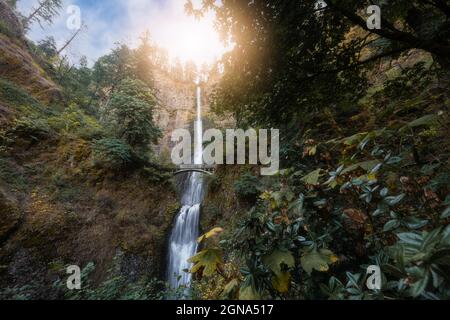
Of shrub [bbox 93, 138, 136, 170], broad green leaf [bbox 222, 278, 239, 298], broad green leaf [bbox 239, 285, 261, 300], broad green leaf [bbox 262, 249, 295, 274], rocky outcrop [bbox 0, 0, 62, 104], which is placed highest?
rocky outcrop [bbox 0, 0, 62, 104]

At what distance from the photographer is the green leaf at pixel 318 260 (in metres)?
1.61

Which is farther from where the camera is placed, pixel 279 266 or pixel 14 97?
pixel 14 97

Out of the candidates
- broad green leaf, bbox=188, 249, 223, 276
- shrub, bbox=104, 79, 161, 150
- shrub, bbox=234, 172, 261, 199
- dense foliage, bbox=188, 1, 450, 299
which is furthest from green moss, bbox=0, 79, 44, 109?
broad green leaf, bbox=188, 249, 223, 276

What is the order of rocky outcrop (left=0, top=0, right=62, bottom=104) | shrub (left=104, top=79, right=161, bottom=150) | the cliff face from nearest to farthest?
shrub (left=104, top=79, right=161, bottom=150) < rocky outcrop (left=0, top=0, right=62, bottom=104) < the cliff face

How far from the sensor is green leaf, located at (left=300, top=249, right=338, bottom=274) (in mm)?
1610

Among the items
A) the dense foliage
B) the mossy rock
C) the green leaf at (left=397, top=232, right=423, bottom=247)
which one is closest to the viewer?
the green leaf at (left=397, top=232, right=423, bottom=247)

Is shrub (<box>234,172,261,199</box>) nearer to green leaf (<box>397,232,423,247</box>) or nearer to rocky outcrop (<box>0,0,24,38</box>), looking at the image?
green leaf (<box>397,232,423,247</box>)

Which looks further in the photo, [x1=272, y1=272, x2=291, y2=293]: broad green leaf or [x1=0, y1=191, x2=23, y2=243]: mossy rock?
[x1=0, y1=191, x2=23, y2=243]: mossy rock

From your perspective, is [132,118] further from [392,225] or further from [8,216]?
[392,225]

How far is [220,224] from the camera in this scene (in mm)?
10328

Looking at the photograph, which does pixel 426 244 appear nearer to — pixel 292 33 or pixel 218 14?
pixel 292 33

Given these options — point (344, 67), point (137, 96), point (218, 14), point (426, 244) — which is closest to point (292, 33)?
point (344, 67)

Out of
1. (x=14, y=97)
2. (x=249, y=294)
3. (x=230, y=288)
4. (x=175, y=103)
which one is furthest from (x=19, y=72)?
(x=175, y=103)

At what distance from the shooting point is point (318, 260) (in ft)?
5.37
